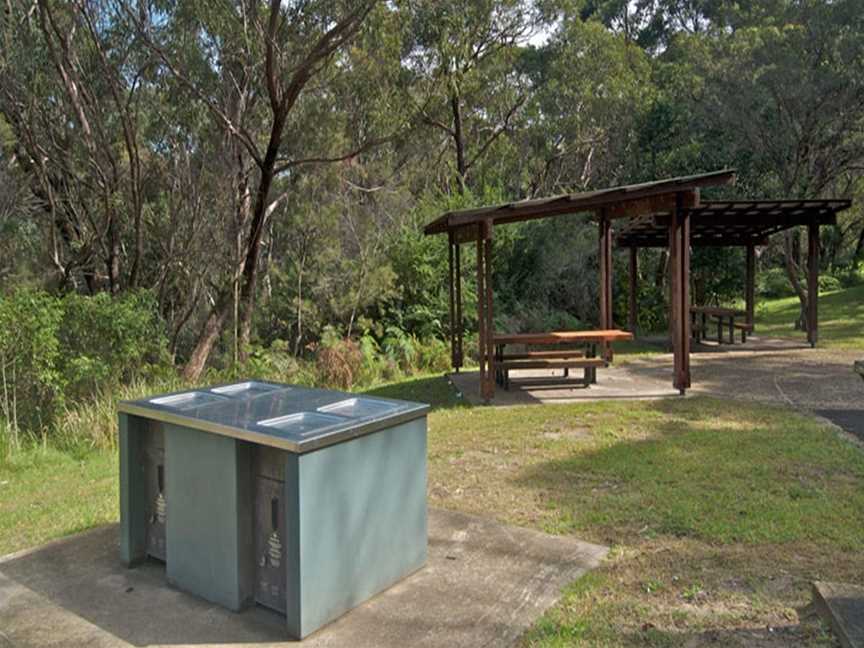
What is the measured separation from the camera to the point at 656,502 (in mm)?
4488

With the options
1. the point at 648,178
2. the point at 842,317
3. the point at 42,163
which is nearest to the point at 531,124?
the point at 648,178

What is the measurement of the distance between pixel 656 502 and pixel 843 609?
6.00 feet

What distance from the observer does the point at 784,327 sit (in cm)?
1759

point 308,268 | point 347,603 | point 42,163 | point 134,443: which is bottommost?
point 347,603

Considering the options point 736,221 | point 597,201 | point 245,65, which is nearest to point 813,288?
point 736,221

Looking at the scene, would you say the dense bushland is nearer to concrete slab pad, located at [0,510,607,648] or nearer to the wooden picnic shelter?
the wooden picnic shelter

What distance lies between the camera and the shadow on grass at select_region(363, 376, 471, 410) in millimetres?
8727

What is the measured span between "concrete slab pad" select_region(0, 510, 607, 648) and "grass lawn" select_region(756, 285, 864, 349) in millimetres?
12055

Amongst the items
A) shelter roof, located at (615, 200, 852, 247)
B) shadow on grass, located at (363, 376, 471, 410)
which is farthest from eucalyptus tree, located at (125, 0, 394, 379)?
shelter roof, located at (615, 200, 852, 247)

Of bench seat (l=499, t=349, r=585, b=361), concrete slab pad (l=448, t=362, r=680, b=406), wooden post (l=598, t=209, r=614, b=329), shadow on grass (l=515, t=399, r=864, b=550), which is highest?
wooden post (l=598, t=209, r=614, b=329)

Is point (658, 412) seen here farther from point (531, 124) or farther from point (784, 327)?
point (531, 124)

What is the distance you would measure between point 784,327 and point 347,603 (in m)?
17.5

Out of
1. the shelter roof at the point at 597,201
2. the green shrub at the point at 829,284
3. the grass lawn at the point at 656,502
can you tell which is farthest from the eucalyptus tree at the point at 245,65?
the green shrub at the point at 829,284

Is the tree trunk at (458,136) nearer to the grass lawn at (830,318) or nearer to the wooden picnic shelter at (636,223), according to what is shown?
the wooden picnic shelter at (636,223)
